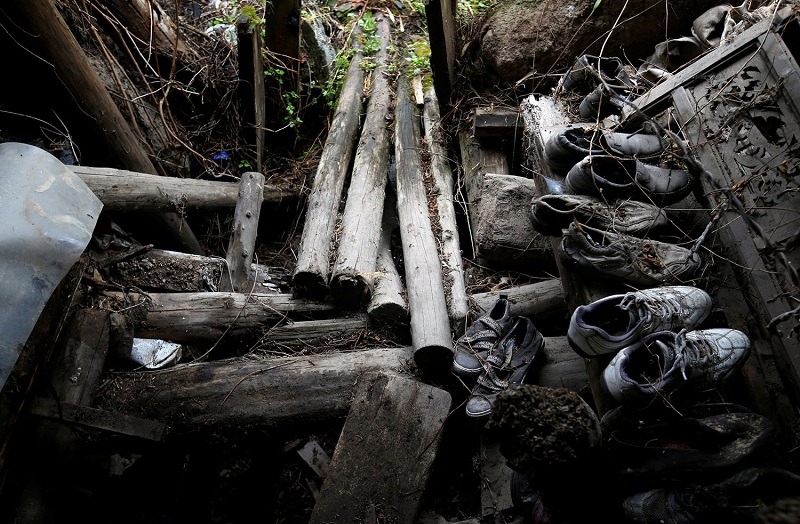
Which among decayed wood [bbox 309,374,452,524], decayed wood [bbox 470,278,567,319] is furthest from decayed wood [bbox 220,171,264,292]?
decayed wood [bbox 470,278,567,319]

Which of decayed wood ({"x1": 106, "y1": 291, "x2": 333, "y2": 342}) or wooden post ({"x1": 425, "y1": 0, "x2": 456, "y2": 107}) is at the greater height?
wooden post ({"x1": 425, "y1": 0, "x2": 456, "y2": 107})

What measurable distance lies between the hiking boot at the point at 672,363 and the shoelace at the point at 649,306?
0.10 meters

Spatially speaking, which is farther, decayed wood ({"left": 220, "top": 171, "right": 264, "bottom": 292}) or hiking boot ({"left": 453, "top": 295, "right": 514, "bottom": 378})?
decayed wood ({"left": 220, "top": 171, "right": 264, "bottom": 292})

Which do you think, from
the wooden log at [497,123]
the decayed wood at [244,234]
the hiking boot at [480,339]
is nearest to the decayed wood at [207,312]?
the decayed wood at [244,234]

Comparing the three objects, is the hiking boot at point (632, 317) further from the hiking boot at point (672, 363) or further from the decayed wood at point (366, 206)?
the decayed wood at point (366, 206)

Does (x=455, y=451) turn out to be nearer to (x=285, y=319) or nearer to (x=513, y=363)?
(x=513, y=363)

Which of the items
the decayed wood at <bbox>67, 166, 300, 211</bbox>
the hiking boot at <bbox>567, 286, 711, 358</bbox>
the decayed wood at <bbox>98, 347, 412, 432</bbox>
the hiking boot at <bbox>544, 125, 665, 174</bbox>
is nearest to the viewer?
the hiking boot at <bbox>567, 286, 711, 358</bbox>

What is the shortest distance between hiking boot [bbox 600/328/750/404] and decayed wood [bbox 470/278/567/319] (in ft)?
3.32

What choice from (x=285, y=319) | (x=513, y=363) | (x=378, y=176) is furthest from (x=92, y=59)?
(x=513, y=363)

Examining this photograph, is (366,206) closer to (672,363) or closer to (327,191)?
(327,191)

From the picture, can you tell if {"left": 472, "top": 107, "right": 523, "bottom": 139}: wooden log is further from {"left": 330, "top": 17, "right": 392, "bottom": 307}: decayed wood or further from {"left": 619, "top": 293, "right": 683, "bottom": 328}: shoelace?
{"left": 619, "top": 293, "right": 683, "bottom": 328}: shoelace

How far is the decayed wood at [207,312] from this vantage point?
3.08m

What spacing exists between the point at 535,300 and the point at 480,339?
2.21 ft

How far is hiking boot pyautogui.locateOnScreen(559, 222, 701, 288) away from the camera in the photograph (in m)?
2.63
